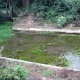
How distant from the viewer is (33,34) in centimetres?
1305

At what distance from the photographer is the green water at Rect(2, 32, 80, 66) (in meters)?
8.94

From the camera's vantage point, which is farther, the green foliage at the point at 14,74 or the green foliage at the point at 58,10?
the green foliage at the point at 58,10

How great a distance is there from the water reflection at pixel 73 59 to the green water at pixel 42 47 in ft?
0.57

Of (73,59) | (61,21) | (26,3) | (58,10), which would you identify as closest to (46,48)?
(73,59)

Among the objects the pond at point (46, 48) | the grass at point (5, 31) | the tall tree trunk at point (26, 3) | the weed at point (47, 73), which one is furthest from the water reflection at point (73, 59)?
the tall tree trunk at point (26, 3)

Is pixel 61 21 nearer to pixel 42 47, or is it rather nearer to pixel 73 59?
pixel 42 47

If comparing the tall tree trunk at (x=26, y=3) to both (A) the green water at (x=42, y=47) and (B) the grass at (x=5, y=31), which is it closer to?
(B) the grass at (x=5, y=31)

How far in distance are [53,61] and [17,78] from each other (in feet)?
9.85

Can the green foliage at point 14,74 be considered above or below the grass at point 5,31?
above

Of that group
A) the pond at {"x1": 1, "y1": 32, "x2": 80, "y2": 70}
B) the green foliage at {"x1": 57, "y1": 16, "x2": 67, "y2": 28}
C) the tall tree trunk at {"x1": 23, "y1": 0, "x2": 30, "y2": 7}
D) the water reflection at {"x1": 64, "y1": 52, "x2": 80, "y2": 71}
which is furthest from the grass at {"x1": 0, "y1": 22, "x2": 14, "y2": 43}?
the water reflection at {"x1": 64, "y1": 52, "x2": 80, "y2": 71}

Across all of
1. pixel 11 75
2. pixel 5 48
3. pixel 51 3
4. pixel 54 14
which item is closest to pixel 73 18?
pixel 54 14

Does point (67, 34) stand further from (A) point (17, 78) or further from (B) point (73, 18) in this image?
(A) point (17, 78)

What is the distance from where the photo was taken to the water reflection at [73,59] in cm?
789

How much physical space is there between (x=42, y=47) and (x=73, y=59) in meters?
2.18
